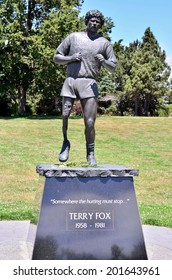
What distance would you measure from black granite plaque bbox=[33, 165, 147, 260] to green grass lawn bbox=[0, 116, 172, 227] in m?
0.31

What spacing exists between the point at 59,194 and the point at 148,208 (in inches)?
178

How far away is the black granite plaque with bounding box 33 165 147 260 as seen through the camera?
5.08 m

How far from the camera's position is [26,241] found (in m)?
6.07

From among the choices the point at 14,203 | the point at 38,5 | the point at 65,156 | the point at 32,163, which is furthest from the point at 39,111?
the point at 65,156

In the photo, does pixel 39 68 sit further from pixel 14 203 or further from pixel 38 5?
pixel 14 203

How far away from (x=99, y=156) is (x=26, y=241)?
33.2 feet

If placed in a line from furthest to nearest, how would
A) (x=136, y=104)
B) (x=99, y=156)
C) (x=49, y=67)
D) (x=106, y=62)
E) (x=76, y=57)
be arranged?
(x=136, y=104)
(x=49, y=67)
(x=99, y=156)
(x=106, y=62)
(x=76, y=57)

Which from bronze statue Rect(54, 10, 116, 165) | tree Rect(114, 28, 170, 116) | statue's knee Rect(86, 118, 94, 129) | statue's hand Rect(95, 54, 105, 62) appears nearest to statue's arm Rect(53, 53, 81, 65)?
bronze statue Rect(54, 10, 116, 165)

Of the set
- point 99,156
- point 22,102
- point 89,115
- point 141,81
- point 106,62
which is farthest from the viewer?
point 141,81

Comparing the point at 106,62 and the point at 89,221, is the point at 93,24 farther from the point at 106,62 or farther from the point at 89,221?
the point at 89,221

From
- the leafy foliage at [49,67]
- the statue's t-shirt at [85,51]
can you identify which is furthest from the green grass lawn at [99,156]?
the leafy foliage at [49,67]

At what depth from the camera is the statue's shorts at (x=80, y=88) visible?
617cm

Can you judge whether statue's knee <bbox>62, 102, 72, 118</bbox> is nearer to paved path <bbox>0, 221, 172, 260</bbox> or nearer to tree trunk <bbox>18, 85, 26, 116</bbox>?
paved path <bbox>0, 221, 172, 260</bbox>

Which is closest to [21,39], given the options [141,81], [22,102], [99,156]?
[22,102]
